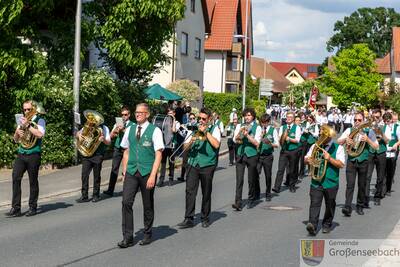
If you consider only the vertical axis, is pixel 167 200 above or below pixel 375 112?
below

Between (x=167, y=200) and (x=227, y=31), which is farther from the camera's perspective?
(x=227, y=31)

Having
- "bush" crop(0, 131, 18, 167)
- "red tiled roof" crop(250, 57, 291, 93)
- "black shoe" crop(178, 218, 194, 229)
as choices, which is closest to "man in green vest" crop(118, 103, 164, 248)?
"black shoe" crop(178, 218, 194, 229)

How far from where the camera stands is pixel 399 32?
80312 millimetres

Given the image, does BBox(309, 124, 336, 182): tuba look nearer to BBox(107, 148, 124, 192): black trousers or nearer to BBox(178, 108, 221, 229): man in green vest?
BBox(178, 108, 221, 229): man in green vest

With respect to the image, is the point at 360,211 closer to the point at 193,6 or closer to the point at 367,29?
the point at 193,6

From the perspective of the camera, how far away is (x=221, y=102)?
42969mm

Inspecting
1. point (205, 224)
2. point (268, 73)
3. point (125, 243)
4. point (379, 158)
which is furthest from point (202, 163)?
point (268, 73)

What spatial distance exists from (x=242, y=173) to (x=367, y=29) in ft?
262

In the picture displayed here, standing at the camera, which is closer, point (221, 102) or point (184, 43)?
point (184, 43)

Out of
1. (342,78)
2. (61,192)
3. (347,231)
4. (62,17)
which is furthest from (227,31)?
(347,231)

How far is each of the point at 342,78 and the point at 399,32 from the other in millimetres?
16257

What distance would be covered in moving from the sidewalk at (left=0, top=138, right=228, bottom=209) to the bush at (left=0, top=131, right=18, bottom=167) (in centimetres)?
32

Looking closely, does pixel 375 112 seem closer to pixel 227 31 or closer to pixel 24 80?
pixel 24 80

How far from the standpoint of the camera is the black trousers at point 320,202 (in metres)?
9.63
